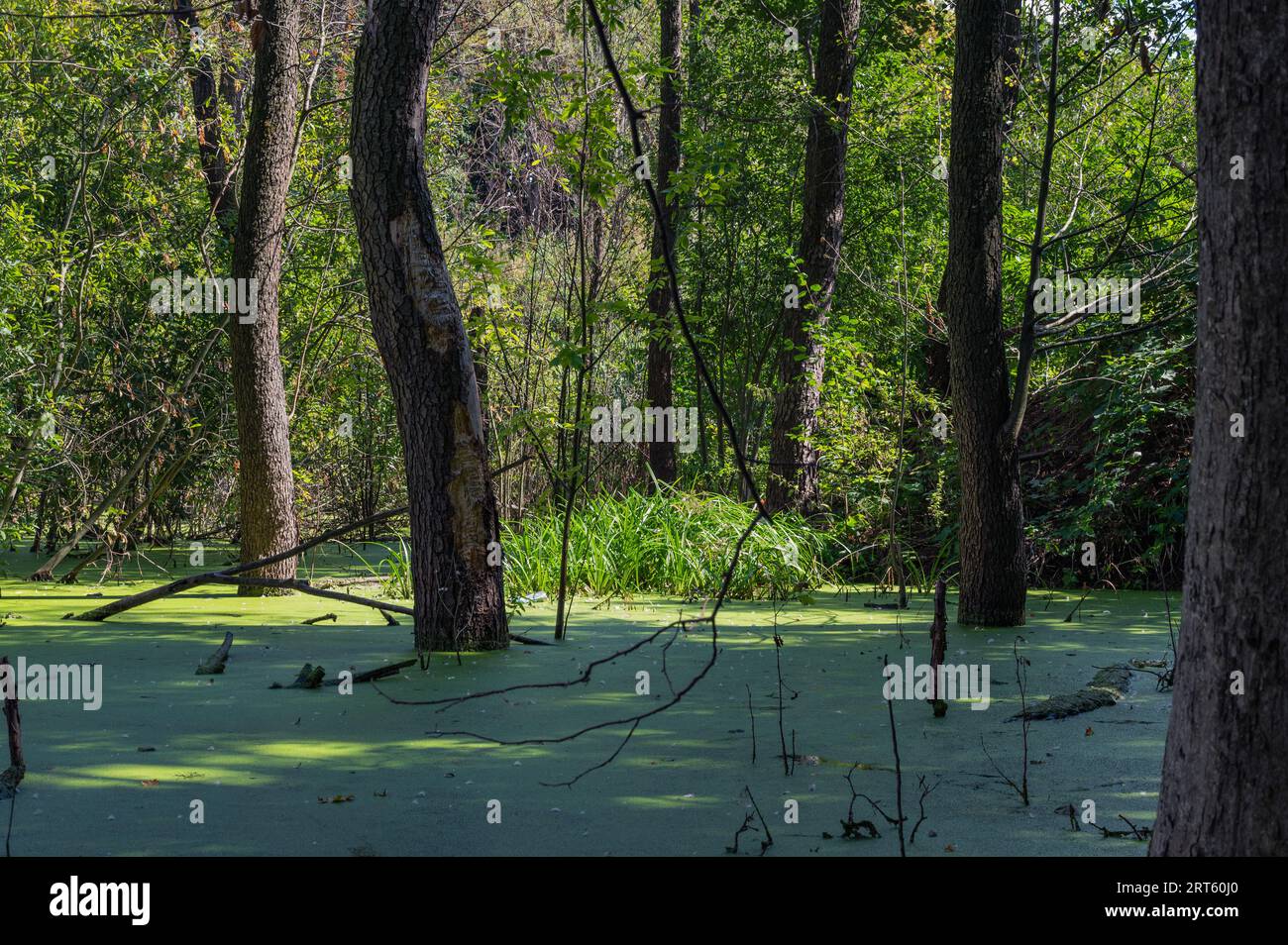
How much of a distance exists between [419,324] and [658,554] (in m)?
3.61

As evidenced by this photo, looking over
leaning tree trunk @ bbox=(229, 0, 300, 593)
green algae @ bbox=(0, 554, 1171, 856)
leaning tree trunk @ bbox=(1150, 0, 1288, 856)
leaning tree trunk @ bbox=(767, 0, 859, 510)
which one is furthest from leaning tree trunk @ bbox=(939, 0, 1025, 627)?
leaning tree trunk @ bbox=(1150, 0, 1288, 856)

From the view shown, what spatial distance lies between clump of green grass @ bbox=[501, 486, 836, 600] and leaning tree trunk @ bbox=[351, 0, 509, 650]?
2.64m

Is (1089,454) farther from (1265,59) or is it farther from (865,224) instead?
(1265,59)

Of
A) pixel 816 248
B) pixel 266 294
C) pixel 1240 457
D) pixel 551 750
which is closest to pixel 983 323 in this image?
pixel 551 750

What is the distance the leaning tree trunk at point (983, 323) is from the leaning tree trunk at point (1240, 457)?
15.9 feet

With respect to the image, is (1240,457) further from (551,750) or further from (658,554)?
(658,554)

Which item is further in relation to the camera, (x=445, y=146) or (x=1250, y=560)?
(x=445, y=146)

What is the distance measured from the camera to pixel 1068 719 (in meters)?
4.65

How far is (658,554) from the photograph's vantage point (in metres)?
9.27

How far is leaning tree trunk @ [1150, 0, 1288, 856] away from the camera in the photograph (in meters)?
2.16

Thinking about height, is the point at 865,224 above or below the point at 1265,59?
above
